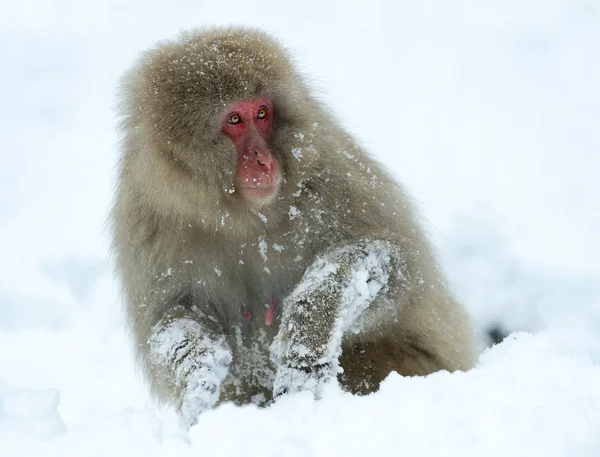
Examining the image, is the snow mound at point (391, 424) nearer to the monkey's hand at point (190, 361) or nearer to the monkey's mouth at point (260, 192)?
the monkey's hand at point (190, 361)

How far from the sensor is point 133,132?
133 inches

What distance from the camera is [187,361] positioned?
3148 mm

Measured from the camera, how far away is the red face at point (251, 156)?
313 cm

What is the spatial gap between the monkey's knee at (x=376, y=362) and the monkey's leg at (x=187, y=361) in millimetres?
518

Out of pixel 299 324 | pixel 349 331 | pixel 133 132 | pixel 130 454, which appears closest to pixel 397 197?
pixel 349 331

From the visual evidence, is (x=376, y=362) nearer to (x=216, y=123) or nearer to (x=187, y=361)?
(x=187, y=361)

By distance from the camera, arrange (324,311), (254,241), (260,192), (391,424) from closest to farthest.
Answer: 1. (391,424)
2. (324,311)
3. (260,192)
4. (254,241)

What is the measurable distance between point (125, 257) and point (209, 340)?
1.92 feet

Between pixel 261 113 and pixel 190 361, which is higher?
pixel 261 113

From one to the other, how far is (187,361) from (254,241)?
584mm

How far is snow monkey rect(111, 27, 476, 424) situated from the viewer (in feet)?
10.3

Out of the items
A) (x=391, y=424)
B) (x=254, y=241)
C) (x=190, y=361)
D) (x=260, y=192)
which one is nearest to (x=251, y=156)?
(x=260, y=192)

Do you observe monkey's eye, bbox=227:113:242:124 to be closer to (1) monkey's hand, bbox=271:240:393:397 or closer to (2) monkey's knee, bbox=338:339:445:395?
(1) monkey's hand, bbox=271:240:393:397

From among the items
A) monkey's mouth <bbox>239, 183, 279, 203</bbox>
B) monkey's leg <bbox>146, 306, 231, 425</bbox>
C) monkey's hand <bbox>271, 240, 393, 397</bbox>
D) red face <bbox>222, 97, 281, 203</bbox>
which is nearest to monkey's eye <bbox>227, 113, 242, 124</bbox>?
red face <bbox>222, 97, 281, 203</bbox>
